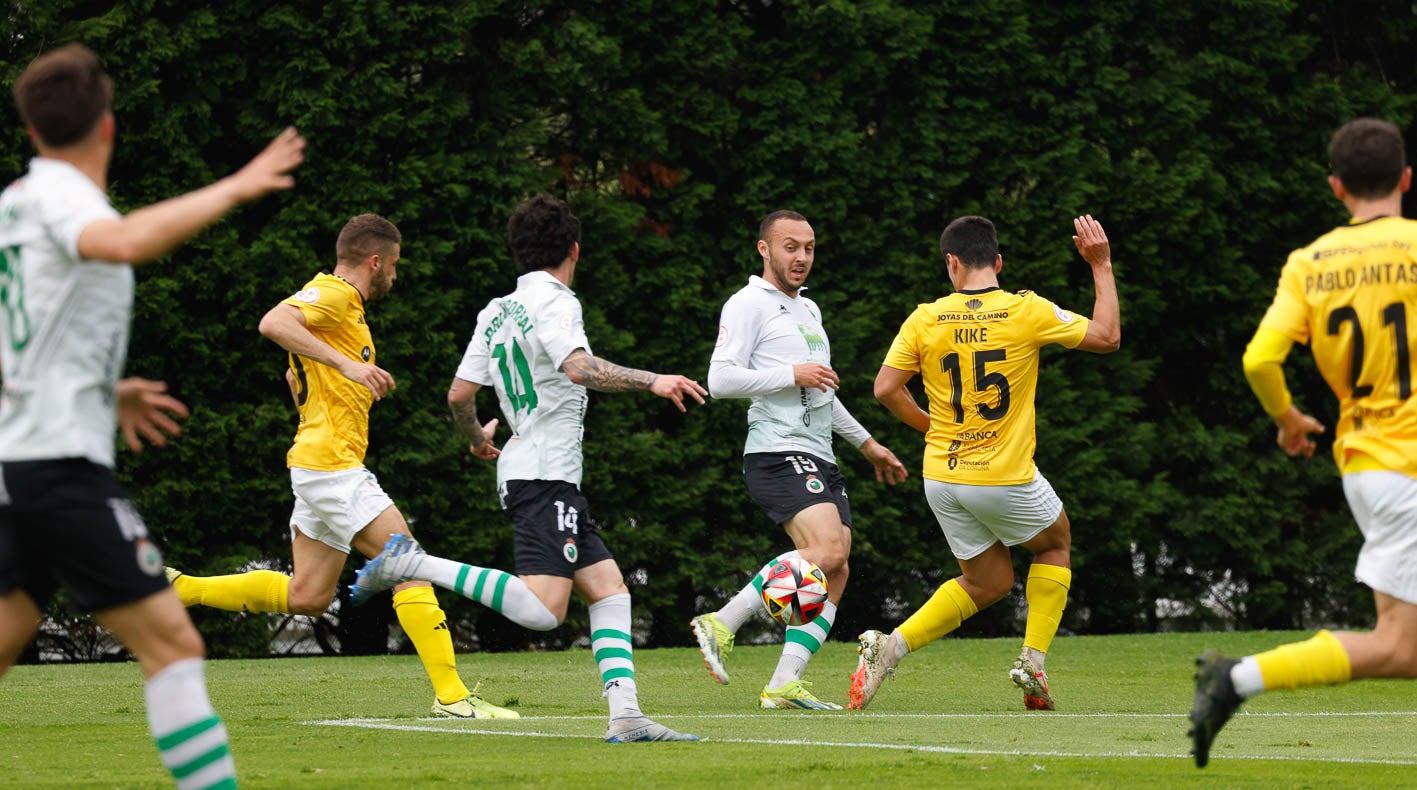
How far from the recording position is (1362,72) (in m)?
14.6

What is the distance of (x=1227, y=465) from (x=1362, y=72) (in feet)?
Answer: 12.3

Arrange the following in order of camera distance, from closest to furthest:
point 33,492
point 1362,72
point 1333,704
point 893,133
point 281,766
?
point 33,492 → point 281,766 → point 1333,704 → point 893,133 → point 1362,72

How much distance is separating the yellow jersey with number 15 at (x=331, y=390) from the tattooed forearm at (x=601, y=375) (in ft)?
5.66

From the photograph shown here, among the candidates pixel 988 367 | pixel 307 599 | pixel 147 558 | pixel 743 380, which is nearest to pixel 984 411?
pixel 988 367

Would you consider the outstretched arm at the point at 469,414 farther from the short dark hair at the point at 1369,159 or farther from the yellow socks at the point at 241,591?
the short dark hair at the point at 1369,159

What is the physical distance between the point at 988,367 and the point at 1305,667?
2911 millimetres

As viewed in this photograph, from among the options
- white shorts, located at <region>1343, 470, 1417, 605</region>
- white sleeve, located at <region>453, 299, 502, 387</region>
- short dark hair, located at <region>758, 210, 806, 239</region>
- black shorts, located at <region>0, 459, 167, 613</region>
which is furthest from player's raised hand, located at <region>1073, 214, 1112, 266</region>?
black shorts, located at <region>0, 459, 167, 613</region>

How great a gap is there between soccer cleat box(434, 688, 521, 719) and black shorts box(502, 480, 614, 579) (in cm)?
114

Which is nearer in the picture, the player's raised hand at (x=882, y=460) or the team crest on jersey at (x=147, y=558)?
the team crest on jersey at (x=147, y=558)

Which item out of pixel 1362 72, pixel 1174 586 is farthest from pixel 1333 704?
pixel 1362 72

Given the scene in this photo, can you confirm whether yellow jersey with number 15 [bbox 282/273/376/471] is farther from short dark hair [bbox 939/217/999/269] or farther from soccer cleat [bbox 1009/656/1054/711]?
soccer cleat [bbox 1009/656/1054/711]

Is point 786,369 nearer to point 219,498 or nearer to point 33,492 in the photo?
point 33,492

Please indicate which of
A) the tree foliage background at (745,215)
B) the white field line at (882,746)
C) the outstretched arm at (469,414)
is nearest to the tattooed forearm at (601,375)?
the outstretched arm at (469,414)

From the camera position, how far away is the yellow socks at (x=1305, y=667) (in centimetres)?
461
